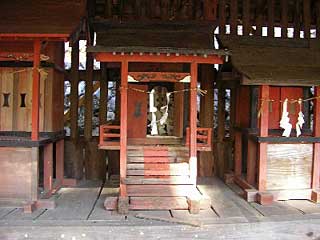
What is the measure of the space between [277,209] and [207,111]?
9.59 ft

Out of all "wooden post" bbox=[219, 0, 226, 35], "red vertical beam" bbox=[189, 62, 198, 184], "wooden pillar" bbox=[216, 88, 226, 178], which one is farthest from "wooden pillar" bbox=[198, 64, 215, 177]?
"red vertical beam" bbox=[189, 62, 198, 184]

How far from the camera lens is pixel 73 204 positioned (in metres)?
6.56

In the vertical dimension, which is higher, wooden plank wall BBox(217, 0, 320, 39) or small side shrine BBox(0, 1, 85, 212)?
wooden plank wall BBox(217, 0, 320, 39)

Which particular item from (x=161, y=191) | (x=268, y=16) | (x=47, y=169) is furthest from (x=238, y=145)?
(x=47, y=169)

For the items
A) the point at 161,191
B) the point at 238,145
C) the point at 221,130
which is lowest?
the point at 161,191

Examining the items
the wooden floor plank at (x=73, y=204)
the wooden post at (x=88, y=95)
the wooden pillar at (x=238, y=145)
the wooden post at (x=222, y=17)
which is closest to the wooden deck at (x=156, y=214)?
the wooden floor plank at (x=73, y=204)

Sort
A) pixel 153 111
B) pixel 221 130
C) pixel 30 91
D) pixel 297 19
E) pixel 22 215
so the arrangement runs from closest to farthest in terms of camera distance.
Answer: pixel 22 215 < pixel 30 91 < pixel 153 111 < pixel 297 19 < pixel 221 130

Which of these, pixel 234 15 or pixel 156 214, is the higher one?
pixel 234 15

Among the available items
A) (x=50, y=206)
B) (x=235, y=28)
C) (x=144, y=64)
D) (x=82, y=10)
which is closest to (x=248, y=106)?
(x=235, y=28)

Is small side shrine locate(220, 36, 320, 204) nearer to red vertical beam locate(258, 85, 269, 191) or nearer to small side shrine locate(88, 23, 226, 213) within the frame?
red vertical beam locate(258, 85, 269, 191)

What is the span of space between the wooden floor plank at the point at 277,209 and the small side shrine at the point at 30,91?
3388 mm

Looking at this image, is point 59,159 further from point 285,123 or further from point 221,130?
point 285,123

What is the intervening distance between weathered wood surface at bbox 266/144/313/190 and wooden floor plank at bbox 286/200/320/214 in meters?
0.29

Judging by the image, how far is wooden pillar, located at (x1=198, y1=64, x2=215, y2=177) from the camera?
854 centimetres
